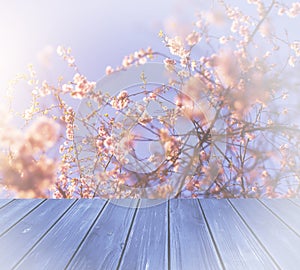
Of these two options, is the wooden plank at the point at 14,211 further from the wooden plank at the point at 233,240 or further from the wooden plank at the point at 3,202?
the wooden plank at the point at 233,240

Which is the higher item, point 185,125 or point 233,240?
point 185,125

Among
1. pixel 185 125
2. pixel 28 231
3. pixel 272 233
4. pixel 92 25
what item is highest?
pixel 92 25

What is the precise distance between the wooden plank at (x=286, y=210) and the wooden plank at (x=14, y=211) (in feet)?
2.79

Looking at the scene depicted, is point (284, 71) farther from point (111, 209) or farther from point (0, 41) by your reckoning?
point (0, 41)

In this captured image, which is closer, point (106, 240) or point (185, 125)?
point (106, 240)

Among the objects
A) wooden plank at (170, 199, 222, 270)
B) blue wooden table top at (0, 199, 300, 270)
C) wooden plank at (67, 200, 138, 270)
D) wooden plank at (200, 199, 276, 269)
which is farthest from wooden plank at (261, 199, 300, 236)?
wooden plank at (67, 200, 138, 270)

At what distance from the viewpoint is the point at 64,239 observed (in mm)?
1007

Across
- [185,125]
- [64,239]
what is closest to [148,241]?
[64,239]

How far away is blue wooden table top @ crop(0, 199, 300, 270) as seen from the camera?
2.88 ft

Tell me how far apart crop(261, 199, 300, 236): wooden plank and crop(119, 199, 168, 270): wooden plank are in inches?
15.0

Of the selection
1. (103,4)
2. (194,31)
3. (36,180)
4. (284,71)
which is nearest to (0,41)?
(103,4)

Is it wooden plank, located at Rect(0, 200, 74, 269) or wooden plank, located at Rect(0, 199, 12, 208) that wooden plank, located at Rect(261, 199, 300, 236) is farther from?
wooden plank, located at Rect(0, 199, 12, 208)

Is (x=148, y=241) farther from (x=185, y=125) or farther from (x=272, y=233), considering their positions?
(x=185, y=125)

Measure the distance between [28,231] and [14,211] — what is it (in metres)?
0.22
